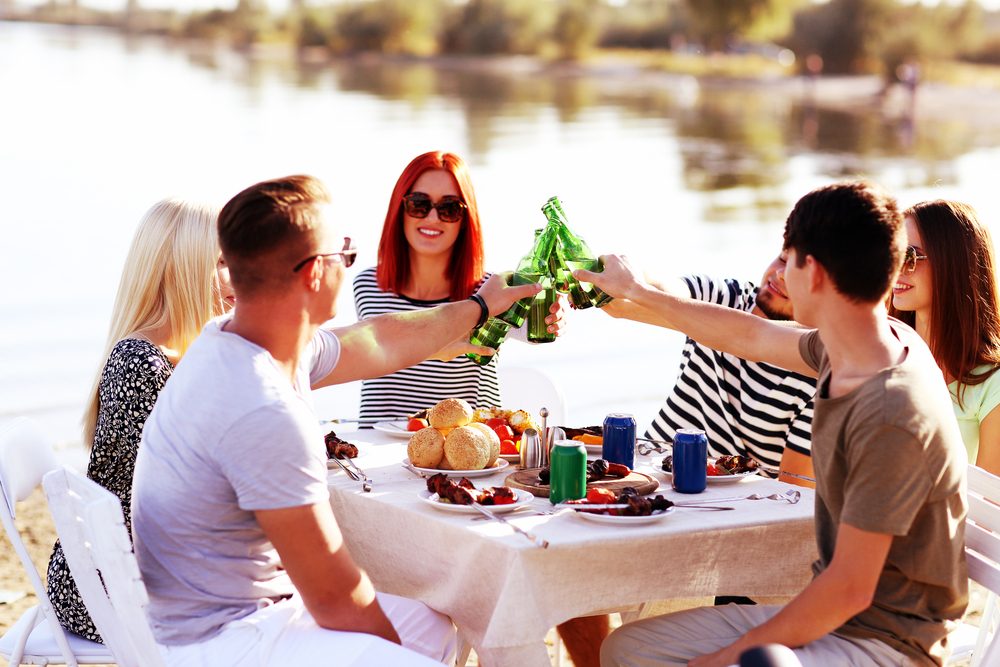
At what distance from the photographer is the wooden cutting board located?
8.66 feet

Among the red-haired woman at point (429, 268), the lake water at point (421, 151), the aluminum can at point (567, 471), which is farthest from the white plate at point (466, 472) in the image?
the red-haired woman at point (429, 268)

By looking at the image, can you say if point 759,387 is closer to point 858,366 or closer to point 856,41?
point 858,366

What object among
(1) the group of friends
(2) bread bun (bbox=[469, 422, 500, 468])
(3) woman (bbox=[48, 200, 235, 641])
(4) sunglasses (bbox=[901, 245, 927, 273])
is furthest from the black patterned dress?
(4) sunglasses (bbox=[901, 245, 927, 273])

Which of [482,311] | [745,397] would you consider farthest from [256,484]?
[745,397]

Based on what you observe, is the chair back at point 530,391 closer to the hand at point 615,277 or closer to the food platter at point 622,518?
the hand at point 615,277

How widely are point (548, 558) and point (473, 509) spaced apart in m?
0.24

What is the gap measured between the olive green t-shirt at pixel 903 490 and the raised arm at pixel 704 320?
62 cm

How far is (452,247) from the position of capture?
161 inches

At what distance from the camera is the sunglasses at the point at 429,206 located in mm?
3936

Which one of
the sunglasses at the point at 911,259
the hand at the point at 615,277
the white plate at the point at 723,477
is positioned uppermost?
the sunglasses at the point at 911,259

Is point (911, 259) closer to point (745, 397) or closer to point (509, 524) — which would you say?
point (745, 397)

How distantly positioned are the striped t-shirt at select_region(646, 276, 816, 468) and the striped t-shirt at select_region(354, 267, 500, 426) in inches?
28.5

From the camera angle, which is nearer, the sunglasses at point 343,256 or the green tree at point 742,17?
the sunglasses at point 343,256

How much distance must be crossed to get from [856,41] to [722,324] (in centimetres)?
3319
